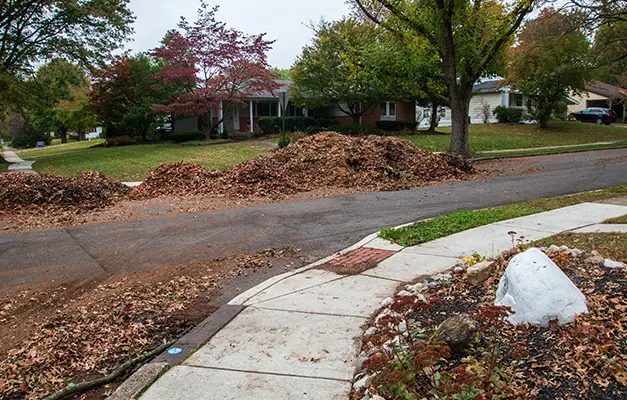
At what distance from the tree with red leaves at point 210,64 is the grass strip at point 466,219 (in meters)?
22.9

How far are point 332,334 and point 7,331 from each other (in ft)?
10.0

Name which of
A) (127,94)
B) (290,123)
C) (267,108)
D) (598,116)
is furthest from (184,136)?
(598,116)

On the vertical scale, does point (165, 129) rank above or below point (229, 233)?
above

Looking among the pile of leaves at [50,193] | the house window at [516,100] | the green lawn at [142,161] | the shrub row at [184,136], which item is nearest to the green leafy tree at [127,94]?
the shrub row at [184,136]

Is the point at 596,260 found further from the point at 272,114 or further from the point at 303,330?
the point at 272,114

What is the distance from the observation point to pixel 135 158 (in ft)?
76.7

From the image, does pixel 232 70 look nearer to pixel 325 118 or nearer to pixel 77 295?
pixel 325 118

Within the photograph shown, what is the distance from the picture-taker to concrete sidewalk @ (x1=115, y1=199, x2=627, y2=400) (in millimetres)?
3535

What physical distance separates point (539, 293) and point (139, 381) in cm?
295

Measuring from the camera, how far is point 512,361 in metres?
3.24

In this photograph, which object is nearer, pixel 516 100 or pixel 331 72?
pixel 331 72

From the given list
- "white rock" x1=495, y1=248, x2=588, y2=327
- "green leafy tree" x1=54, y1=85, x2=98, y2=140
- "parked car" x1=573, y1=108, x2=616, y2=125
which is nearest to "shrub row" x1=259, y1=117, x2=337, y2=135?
"green leafy tree" x1=54, y1=85, x2=98, y2=140

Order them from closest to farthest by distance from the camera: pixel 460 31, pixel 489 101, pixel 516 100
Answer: pixel 460 31 < pixel 489 101 < pixel 516 100

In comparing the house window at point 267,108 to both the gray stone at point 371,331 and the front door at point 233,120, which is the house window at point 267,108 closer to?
the front door at point 233,120
